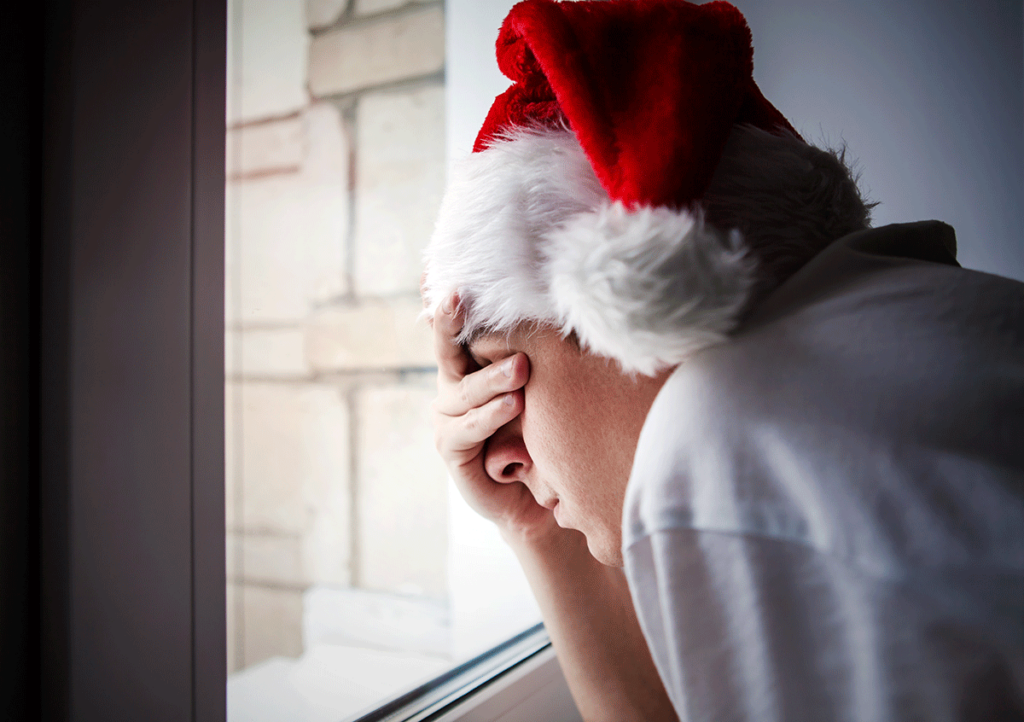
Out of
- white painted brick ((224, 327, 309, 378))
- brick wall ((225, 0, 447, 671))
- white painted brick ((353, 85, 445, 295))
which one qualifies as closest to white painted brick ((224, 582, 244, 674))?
brick wall ((225, 0, 447, 671))

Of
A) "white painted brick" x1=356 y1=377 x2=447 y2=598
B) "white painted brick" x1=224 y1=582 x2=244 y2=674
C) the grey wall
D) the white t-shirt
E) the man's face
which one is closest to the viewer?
the white t-shirt

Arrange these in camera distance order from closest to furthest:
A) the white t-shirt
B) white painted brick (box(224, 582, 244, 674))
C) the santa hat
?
the white t-shirt, the santa hat, white painted brick (box(224, 582, 244, 674))

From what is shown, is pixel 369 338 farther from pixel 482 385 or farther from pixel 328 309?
pixel 482 385

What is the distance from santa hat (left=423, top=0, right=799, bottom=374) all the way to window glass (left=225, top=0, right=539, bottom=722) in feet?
1.08

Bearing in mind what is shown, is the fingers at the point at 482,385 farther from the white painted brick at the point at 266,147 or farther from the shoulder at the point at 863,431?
the white painted brick at the point at 266,147

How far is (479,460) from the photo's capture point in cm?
84

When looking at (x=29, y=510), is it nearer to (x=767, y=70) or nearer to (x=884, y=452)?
(x=884, y=452)

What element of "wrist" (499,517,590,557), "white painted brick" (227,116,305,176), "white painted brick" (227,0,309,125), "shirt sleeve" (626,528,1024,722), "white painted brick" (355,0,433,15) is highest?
"white painted brick" (355,0,433,15)

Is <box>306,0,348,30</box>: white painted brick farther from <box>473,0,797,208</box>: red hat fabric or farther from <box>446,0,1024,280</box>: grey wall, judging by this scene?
<box>473,0,797,208</box>: red hat fabric

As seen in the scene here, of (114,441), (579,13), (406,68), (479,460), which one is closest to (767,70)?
(406,68)

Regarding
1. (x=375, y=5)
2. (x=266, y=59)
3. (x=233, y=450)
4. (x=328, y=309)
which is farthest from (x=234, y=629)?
(x=375, y=5)

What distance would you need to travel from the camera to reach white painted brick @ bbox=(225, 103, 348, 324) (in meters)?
0.70

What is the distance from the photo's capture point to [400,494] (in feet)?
3.55

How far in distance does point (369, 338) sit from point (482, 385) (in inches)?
16.8
